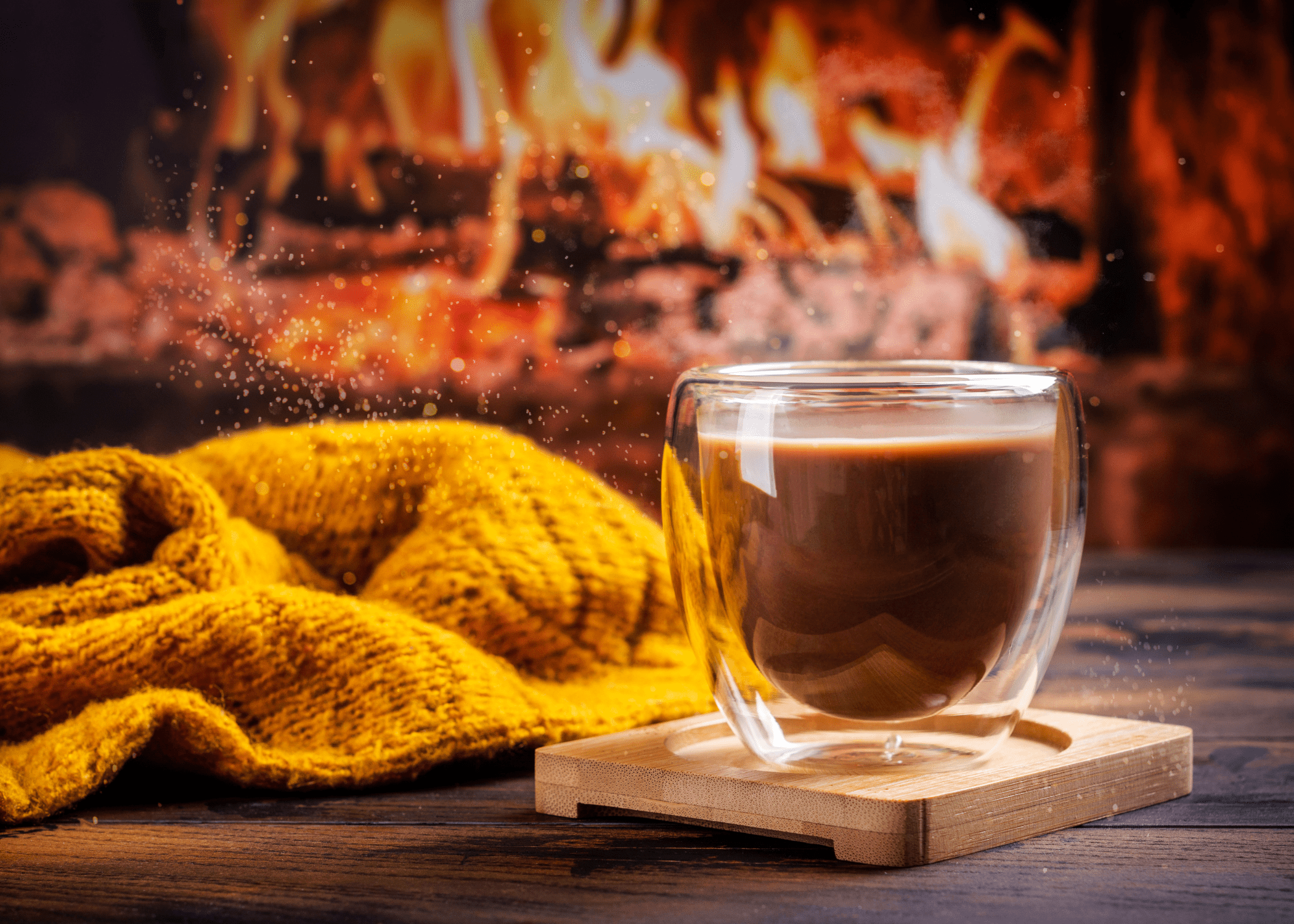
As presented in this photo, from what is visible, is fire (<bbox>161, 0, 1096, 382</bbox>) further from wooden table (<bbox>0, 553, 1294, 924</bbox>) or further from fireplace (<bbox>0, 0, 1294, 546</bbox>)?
wooden table (<bbox>0, 553, 1294, 924</bbox>)

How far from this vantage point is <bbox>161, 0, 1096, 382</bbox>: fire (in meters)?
1.49

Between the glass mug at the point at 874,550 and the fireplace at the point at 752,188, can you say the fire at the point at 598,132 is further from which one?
the glass mug at the point at 874,550

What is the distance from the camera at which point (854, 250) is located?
5.56 feet

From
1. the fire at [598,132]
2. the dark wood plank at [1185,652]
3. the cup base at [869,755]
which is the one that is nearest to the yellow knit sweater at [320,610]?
the cup base at [869,755]

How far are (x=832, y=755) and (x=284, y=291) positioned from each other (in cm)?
52

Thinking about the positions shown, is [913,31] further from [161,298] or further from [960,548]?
[960,548]

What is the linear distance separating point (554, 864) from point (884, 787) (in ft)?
0.39

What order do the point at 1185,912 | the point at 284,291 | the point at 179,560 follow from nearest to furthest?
the point at 1185,912 < the point at 179,560 < the point at 284,291

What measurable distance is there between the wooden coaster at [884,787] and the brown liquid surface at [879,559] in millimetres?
38

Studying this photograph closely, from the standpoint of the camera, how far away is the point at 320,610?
25.4 inches

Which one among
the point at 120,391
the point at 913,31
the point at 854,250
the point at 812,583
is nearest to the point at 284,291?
the point at 812,583

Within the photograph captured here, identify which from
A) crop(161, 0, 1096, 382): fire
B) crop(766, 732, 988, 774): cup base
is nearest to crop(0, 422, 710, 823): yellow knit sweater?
crop(766, 732, 988, 774): cup base

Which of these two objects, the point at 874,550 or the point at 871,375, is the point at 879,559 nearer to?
the point at 874,550

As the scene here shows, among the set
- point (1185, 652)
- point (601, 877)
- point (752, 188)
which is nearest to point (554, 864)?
point (601, 877)
